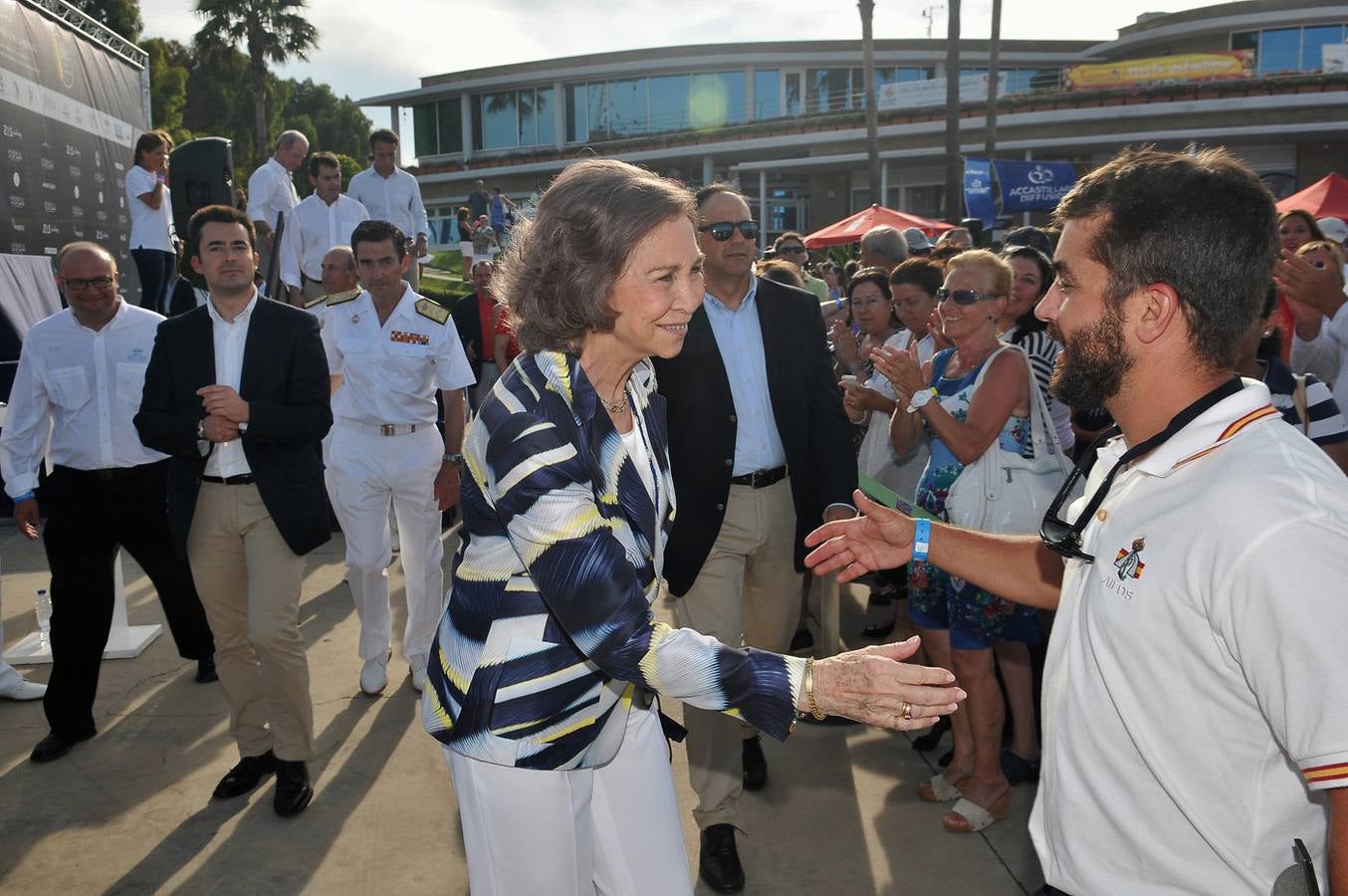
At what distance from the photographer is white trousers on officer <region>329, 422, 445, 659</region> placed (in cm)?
532

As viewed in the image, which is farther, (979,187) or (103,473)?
(979,187)

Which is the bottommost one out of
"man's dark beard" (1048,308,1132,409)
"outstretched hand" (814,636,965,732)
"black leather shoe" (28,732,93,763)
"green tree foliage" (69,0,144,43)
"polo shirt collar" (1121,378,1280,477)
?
"black leather shoe" (28,732,93,763)

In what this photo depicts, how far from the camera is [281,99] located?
54.2m

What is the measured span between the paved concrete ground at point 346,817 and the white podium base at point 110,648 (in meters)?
0.46

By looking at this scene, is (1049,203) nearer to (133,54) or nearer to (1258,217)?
(133,54)

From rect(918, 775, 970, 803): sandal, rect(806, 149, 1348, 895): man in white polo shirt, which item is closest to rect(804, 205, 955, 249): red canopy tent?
rect(918, 775, 970, 803): sandal

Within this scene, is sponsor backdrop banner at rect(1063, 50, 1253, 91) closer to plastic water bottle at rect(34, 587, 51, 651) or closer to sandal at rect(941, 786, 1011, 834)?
sandal at rect(941, 786, 1011, 834)

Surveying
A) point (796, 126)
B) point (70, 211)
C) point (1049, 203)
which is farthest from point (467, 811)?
point (796, 126)

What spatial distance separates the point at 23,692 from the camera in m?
5.21

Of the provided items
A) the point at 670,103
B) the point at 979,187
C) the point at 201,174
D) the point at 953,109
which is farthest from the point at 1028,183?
the point at 670,103

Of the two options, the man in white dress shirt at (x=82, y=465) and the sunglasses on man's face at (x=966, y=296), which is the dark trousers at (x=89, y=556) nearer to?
the man in white dress shirt at (x=82, y=465)

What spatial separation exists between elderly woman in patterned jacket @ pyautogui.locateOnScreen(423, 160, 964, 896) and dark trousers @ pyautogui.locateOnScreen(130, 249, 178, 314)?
10.1m

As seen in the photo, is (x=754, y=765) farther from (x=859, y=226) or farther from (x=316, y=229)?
(x=859, y=226)

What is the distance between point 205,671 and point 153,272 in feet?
23.1
